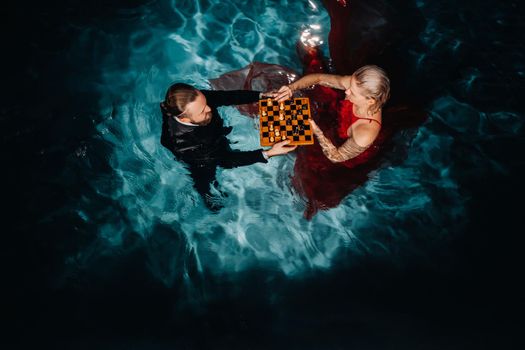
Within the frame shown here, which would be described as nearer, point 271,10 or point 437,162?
point 437,162

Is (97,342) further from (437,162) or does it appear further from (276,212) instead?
(437,162)

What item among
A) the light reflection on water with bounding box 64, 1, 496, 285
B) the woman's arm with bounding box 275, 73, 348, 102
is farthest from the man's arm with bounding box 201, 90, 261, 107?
the light reflection on water with bounding box 64, 1, 496, 285

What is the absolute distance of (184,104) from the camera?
7.48 ft

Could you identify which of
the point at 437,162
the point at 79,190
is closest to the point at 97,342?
the point at 79,190

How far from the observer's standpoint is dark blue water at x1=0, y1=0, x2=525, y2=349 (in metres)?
3.23

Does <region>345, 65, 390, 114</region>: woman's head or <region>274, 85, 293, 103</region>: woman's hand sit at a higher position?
<region>345, 65, 390, 114</region>: woman's head

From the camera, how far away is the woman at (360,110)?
269 cm

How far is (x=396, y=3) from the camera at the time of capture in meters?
4.47

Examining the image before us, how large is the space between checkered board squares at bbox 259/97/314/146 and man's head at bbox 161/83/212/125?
744mm

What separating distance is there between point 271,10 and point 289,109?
2.75 m

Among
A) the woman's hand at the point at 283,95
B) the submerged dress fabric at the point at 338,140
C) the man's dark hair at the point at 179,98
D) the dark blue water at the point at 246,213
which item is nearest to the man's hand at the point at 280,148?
the woman's hand at the point at 283,95

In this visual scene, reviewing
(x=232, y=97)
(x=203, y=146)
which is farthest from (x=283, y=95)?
(x=203, y=146)

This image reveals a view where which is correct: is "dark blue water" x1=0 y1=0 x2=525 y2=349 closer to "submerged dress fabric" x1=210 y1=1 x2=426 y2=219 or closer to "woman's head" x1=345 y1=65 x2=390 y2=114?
"submerged dress fabric" x1=210 y1=1 x2=426 y2=219

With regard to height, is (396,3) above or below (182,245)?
above
